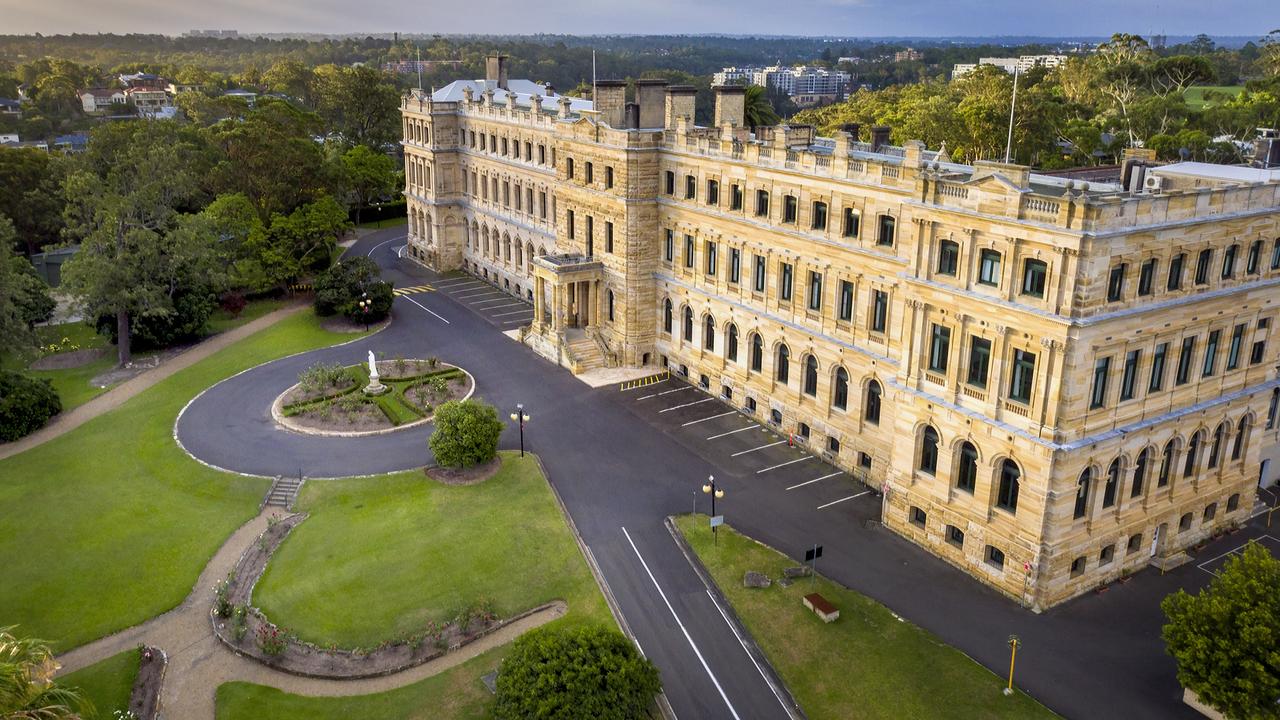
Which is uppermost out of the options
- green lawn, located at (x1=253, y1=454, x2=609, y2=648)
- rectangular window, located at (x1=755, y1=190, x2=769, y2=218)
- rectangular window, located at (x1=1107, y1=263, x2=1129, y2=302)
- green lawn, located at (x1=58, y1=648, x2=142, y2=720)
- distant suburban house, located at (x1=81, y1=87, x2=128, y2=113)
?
distant suburban house, located at (x1=81, y1=87, x2=128, y2=113)

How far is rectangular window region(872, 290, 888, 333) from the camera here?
43.9 m

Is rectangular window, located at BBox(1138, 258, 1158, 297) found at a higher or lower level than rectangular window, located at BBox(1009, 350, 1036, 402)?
higher

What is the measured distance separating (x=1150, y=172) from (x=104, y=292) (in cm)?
6337

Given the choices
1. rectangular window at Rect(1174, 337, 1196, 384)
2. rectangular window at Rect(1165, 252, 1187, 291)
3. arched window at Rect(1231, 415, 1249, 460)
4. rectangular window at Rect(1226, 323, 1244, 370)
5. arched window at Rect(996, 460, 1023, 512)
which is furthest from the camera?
arched window at Rect(1231, 415, 1249, 460)

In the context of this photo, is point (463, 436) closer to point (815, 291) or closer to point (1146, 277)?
point (815, 291)

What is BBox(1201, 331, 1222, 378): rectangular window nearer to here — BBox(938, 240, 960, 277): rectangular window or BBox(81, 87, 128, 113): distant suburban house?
BBox(938, 240, 960, 277): rectangular window

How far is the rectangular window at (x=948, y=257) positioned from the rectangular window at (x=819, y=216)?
1038cm

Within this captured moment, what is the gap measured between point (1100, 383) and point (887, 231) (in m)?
12.8

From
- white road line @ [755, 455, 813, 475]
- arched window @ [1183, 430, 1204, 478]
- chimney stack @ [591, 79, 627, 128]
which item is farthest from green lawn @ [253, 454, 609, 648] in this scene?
chimney stack @ [591, 79, 627, 128]

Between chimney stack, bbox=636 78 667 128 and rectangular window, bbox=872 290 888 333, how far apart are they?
934 inches

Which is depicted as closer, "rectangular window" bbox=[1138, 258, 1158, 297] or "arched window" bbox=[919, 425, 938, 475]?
"rectangular window" bbox=[1138, 258, 1158, 297]

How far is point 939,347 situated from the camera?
37.7 meters

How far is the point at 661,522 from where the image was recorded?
42344mm

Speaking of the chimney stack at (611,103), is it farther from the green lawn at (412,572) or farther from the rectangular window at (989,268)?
the rectangular window at (989,268)
